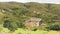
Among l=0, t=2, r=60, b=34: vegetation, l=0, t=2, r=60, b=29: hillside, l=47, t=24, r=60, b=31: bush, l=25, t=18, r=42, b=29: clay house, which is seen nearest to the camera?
l=47, t=24, r=60, b=31: bush

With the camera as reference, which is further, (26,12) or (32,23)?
(26,12)

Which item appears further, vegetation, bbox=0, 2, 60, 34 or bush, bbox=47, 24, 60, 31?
vegetation, bbox=0, 2, 60, 34

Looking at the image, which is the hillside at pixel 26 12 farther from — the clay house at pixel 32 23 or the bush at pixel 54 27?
the bush at pixel 54 27

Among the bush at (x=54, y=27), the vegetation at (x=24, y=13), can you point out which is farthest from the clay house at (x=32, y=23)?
the bush at (x=54, y=27)

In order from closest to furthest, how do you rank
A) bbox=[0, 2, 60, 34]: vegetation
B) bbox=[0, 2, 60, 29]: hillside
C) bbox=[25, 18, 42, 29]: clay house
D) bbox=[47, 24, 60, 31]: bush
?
1. bbox=[47, 24, 60, 31]: bush
2. bbox=[0, 2, 60, 34]: vegetation
3. bbox=[25, 18, 42, 29]: clay house
4. bbox=[0, 2, 60, 29]: hillside

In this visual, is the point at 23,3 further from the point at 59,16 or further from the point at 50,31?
the point at 50,31

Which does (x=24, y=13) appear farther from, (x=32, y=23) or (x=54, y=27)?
(x=54, y=27)

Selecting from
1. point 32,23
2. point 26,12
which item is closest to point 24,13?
point 26,12

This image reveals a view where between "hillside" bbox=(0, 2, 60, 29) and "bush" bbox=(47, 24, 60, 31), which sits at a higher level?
"hillside" bbox=(0, 2, 60, 29)

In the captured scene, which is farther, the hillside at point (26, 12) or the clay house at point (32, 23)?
the hillside at point (26, 12)

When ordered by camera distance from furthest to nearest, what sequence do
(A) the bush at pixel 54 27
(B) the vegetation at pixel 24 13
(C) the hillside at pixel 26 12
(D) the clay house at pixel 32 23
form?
1. (C) the hillside at pixel 26 12
2. (D) the clay house at pixel 32 23
3. (B) the vegetation at pixel 24 13
4. (A) the bush at pixel 54 27

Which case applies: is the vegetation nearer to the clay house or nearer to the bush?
the bush

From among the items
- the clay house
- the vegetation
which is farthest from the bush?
the clay house
